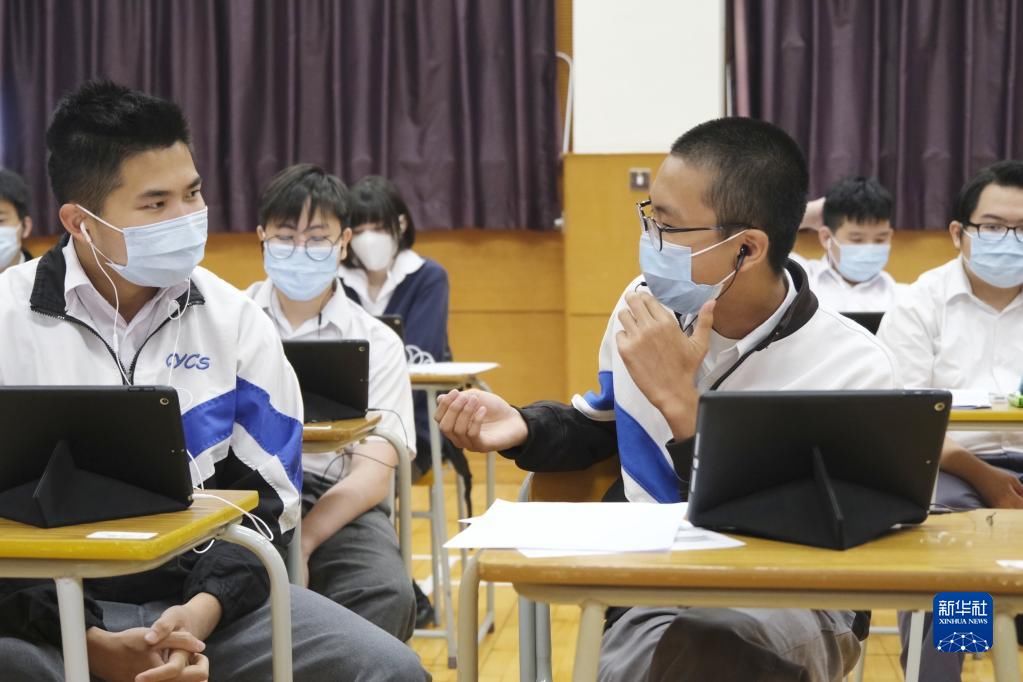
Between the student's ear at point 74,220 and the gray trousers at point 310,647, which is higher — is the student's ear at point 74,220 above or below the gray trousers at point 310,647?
above

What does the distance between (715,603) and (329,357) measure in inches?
60.8

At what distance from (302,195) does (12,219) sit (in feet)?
5.72

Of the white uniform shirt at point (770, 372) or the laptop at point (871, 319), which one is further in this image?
the laptop at point (871, 319)

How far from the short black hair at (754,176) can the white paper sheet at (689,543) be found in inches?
24.7

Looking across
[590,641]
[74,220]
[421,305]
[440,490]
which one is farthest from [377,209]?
[590,641]

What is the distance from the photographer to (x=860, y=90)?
18.1 ft

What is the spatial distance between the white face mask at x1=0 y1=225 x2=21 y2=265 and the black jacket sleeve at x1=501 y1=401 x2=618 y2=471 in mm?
3068

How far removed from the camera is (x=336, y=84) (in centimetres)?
581

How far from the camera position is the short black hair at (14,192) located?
14.6 feet

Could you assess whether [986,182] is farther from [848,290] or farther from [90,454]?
[90,454]

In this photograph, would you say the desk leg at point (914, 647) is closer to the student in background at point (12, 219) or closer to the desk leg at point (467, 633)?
the desk leg at point (467, 633)

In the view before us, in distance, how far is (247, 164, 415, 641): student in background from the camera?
2498 millimetres

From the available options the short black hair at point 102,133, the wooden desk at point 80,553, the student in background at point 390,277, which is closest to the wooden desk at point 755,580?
the wooden desk at point 80,553

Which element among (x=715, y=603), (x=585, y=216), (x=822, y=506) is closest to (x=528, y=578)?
(x=715, y=603)
